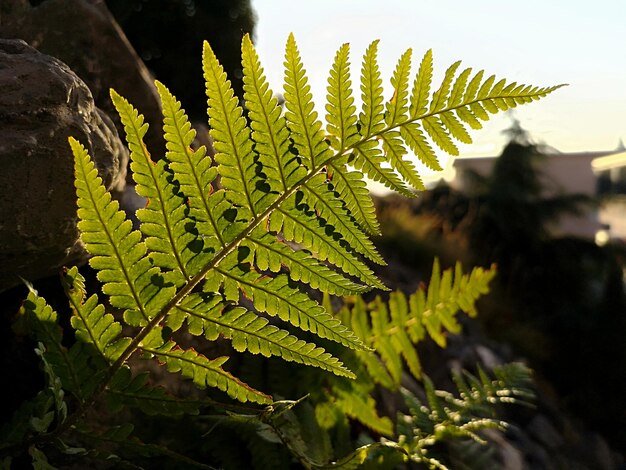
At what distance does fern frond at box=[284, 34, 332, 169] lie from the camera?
90 cm

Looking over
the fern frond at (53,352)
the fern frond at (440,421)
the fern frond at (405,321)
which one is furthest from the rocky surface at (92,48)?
the fern frond at (53,352)

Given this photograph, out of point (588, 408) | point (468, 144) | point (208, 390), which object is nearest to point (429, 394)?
point (208, 390)

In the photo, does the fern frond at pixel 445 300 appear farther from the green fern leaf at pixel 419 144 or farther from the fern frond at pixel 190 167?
the fern frond at pixel 190 167

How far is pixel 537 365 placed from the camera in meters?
8.20

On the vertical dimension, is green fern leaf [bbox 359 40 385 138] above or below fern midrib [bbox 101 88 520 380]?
above

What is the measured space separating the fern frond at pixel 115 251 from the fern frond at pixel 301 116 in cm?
28

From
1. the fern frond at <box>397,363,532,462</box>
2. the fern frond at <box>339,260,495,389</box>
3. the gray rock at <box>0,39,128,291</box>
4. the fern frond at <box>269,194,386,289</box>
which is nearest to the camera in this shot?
the fern frond at <box>269,194,386,289</box>

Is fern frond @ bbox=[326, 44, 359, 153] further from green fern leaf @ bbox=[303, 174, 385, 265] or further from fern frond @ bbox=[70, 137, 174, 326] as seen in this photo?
fern frond @ bbox=[70, 137, 174, 326]

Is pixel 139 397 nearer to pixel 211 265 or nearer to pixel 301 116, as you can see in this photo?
pixel 211 265

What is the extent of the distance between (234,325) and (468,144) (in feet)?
1.60

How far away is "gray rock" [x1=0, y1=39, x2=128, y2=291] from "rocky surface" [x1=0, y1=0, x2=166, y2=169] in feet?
3.44

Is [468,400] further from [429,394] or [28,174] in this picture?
[28,174]

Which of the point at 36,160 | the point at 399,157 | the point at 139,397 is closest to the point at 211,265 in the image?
the point at 139,397

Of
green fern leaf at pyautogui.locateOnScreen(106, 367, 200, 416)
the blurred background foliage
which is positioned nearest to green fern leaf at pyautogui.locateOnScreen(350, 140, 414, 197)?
green fern leaf at pyautogui.locateOnScreen(106, 367, 200, 416)
